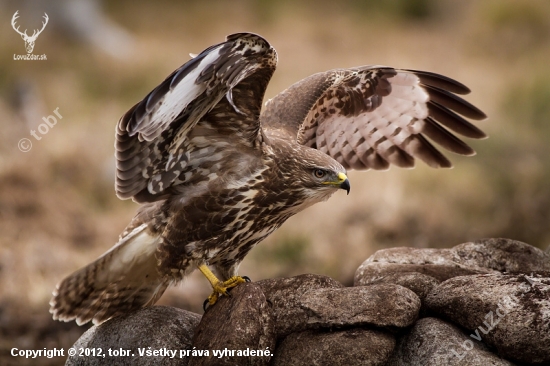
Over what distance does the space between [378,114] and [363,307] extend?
2746 mm

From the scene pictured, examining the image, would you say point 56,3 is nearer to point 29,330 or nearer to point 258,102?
point 29,330

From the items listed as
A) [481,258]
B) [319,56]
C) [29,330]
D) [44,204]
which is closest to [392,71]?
[481,258]

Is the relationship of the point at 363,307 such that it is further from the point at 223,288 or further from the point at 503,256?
the point at 503,256

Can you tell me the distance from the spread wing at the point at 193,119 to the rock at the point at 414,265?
1.36 meters

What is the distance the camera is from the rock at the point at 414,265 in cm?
581

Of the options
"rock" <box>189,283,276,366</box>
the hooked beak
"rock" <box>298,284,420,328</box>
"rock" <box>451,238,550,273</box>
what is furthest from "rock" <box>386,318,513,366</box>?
the hooked beak

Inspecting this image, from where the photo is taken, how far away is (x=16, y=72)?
17047 millimetres

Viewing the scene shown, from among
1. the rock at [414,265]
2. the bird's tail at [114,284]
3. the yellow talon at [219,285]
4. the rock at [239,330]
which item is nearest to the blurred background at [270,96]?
the bird's tail at [114,284]

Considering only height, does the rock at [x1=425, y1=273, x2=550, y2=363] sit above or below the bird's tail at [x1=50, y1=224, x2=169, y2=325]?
below

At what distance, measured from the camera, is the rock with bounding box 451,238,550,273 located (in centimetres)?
594

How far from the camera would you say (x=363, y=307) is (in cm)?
512

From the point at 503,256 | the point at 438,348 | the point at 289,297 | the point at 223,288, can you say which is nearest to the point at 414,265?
the point at 503,256

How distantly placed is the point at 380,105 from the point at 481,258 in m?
1.91

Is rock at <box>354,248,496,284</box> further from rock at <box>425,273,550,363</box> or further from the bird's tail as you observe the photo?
the bird's tail
